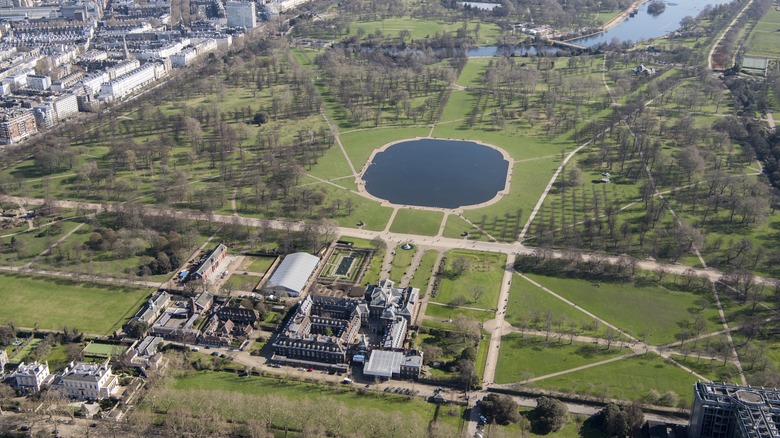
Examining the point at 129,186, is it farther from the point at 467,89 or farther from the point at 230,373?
the point at 467,89

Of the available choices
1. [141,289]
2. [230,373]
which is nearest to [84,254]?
[141,289]

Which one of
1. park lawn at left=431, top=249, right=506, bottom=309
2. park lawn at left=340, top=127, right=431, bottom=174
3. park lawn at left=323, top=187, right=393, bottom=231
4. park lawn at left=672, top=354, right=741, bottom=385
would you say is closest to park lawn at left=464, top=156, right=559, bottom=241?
park lawn at left=431, top=249, right=506, bottom=309

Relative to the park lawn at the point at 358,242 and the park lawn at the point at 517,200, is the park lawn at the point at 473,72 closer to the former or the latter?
the park lawn at the point at 517,200

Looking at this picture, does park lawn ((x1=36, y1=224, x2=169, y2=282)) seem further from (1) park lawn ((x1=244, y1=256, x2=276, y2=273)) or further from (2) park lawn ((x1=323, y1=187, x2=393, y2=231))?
(2) park lawn ((x1=323, y1=187, x2=393, y2=231))

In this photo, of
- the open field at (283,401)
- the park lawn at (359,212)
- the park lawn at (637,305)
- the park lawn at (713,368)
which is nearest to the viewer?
the open field at (283,401)

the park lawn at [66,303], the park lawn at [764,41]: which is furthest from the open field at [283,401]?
the park lawn at [764,41]

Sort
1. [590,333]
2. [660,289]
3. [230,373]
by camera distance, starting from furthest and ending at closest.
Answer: [660,289] < [590,333] < [230,373]
